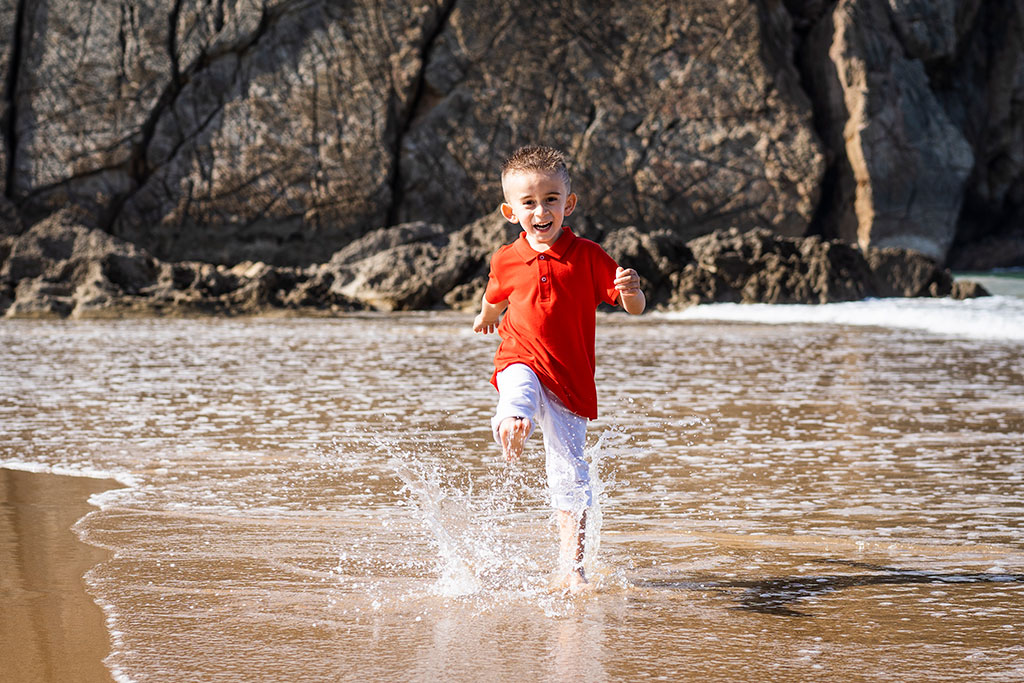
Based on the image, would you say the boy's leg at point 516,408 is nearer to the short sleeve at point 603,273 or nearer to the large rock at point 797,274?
the short sleeve at point 603,273

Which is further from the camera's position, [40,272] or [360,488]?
[40,272]

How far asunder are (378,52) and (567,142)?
16.6 ft

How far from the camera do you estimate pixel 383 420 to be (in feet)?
20.6

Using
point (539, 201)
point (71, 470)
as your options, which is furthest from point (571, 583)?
point (71, 470)

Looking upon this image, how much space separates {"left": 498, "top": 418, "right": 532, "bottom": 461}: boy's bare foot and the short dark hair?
0.65m

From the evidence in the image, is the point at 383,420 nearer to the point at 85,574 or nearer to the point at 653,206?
the point at 85,574

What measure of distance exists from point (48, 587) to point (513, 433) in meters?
1.24

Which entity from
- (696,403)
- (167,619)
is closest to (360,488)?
(167,619)

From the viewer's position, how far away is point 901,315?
15477 mm

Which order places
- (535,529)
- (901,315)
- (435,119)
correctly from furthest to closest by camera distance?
(435,119) → (901,315) → (535,529)

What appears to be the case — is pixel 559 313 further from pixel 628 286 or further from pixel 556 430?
pixel 556 430

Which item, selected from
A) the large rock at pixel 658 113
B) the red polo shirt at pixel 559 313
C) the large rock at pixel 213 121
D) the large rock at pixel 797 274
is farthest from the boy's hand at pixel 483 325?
the large rock at pixel 658 113

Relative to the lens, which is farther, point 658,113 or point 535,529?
point 658,113

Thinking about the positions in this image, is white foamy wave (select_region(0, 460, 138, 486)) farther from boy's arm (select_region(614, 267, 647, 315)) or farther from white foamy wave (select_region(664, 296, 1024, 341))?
white foamy wave (select_region(664, 296, 1024, 341))
